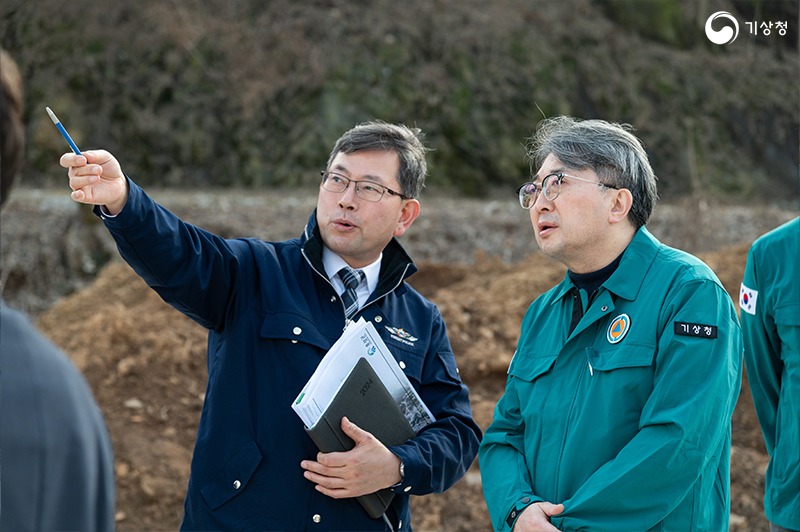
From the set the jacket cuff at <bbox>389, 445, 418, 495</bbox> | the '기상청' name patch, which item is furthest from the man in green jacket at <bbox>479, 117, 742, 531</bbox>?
the jacket cuff at <bbox>389, 445, 418, 495</bbox>

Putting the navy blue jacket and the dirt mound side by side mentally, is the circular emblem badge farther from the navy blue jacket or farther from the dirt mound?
the dirt mound

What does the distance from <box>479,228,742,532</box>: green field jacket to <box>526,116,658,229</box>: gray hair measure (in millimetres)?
126

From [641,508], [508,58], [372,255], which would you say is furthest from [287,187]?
[641,508]

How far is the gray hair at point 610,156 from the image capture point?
279 centimetres

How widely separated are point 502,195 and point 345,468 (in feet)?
39.6

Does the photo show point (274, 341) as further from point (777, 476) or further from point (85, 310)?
point (85, 310)

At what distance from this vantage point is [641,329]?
2.62m

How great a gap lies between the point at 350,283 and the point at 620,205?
939 mm

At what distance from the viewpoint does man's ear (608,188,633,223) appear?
278 centimetres

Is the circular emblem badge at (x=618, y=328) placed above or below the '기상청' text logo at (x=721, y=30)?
below

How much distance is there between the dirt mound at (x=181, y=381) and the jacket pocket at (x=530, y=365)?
2.46m
